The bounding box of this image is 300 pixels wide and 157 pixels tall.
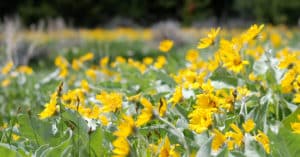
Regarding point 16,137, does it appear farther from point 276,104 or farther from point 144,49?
point 144,49

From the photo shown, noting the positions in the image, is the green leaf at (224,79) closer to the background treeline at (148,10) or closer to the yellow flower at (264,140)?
the yellow flower at (264,140)

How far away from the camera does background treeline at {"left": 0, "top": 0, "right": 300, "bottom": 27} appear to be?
61.6 feet

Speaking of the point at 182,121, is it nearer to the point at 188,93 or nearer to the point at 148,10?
the point at 188,93

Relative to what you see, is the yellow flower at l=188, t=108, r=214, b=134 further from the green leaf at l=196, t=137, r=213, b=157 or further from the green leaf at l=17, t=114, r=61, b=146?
the green leaf at l=17, t=114, r=61, b=146

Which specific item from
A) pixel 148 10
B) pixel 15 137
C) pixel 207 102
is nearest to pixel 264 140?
pixel 207 102

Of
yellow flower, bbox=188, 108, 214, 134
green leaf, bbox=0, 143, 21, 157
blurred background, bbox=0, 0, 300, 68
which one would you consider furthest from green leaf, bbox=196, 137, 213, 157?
blurred background, bbox=0, 0, 300, 68

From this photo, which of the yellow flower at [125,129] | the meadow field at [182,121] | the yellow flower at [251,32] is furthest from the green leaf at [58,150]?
the yellow flower at [251,32]

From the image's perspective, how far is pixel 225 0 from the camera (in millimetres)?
25906

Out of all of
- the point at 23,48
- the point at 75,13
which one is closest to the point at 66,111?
the point at 23,48

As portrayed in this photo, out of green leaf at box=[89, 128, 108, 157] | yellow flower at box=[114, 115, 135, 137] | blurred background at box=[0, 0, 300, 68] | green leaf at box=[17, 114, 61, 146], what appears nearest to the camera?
yellow flower at box=[114, 115, 135, 137]

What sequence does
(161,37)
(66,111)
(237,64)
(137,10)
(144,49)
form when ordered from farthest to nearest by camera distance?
1. (137,10)
2. (161,37)
3. (144,49)
4. (237,64)
5. (66,111)

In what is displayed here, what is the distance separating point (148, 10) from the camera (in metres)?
26.1

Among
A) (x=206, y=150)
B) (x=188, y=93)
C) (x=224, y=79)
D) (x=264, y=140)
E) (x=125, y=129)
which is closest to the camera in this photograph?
(x=125, y=129)

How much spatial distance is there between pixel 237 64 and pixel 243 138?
0.41 m
